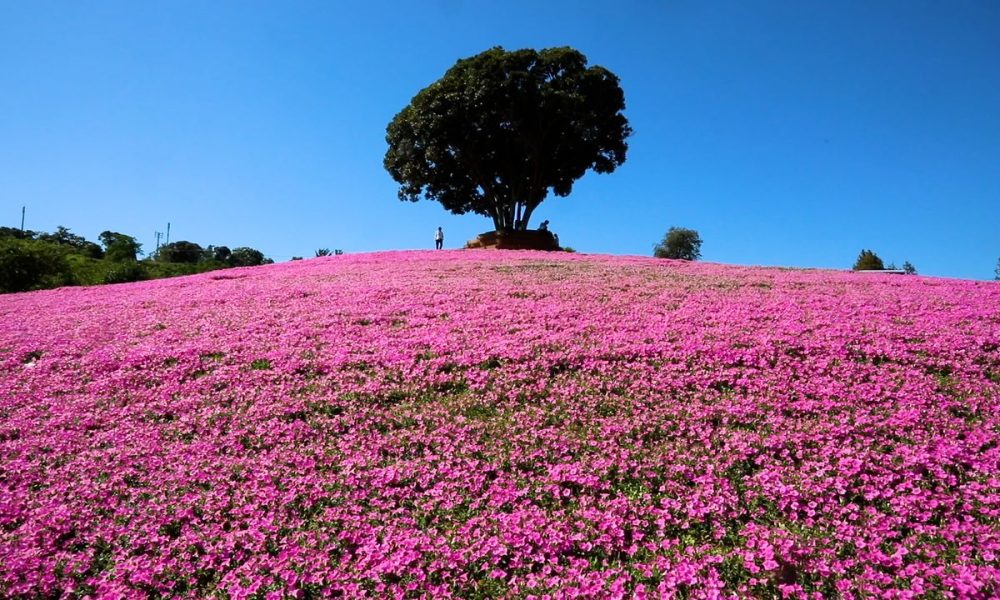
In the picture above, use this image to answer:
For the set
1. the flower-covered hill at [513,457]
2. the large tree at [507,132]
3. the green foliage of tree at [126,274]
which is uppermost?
the large tree at [507,132]

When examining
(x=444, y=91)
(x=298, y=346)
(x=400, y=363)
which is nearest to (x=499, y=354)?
(x=400, y=363)

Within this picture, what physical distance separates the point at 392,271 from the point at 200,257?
85104 mm

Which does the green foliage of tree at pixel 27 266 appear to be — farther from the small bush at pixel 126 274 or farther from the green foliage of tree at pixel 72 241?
the green foliage of tree at pixel 72 241

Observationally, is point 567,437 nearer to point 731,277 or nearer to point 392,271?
point 731,277

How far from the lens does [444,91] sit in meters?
43.1

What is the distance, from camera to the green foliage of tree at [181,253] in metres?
87.8

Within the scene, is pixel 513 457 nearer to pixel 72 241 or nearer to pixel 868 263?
pixel 868 263

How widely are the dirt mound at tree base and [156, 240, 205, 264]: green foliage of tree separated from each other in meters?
63.2

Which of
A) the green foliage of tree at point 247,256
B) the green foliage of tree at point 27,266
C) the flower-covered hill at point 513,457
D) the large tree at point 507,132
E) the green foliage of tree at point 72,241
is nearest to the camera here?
the flower-covered hill at point 513,457

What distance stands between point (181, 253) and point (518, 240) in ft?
226

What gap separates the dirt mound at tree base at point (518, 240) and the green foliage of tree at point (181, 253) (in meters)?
63.2

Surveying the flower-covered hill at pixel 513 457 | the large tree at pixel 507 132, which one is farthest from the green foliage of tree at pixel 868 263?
the flower-covered hill at pixel 513 457

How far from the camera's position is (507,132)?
44.6 meters

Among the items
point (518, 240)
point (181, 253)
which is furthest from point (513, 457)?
point (181, 253)
